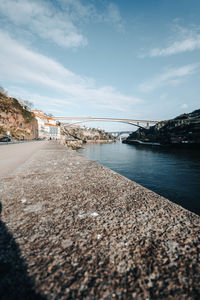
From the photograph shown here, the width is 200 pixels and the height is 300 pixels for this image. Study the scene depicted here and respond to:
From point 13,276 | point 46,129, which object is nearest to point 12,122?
point 46,129

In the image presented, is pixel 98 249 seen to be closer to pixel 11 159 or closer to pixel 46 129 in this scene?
pixel 11 159

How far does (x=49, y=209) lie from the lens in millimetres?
1929

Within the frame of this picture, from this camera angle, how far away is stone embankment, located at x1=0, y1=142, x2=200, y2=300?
2.98ft

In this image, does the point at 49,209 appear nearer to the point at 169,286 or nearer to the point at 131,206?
the point at 131,206

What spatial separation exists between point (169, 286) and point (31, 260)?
42.3 inches

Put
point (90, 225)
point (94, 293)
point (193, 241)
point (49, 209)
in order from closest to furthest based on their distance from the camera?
point (94, 293) < point (193, 241) < point (90, 225) < point (49, 209)

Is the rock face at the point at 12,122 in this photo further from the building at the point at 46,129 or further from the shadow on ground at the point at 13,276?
the shadow on ground at the point at 13,276

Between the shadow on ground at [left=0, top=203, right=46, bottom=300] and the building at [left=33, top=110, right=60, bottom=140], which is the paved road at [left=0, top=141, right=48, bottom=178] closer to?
the shadow on ground at [left=0, top=203, right=46, bottom=300]

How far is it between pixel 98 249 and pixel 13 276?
2.17 ft

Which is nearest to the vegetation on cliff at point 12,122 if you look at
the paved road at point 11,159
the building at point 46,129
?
the building at point 46,129

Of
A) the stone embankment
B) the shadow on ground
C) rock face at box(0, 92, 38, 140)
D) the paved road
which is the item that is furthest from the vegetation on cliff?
the shadow on ground

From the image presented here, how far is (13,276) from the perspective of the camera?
95cm

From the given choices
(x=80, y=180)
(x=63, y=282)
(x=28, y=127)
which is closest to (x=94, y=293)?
(x=63, y=282)

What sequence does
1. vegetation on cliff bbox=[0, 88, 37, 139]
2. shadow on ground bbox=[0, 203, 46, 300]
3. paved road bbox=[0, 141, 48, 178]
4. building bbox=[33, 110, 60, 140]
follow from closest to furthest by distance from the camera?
shadow on ground bbox=[0, 203, 46, 300]
paved road bbox=[0, 141, 48, 178]
vegetation on cliff bbox=[0, 88, 37, 139]
building bbox=[33, 110, 60, 140]
